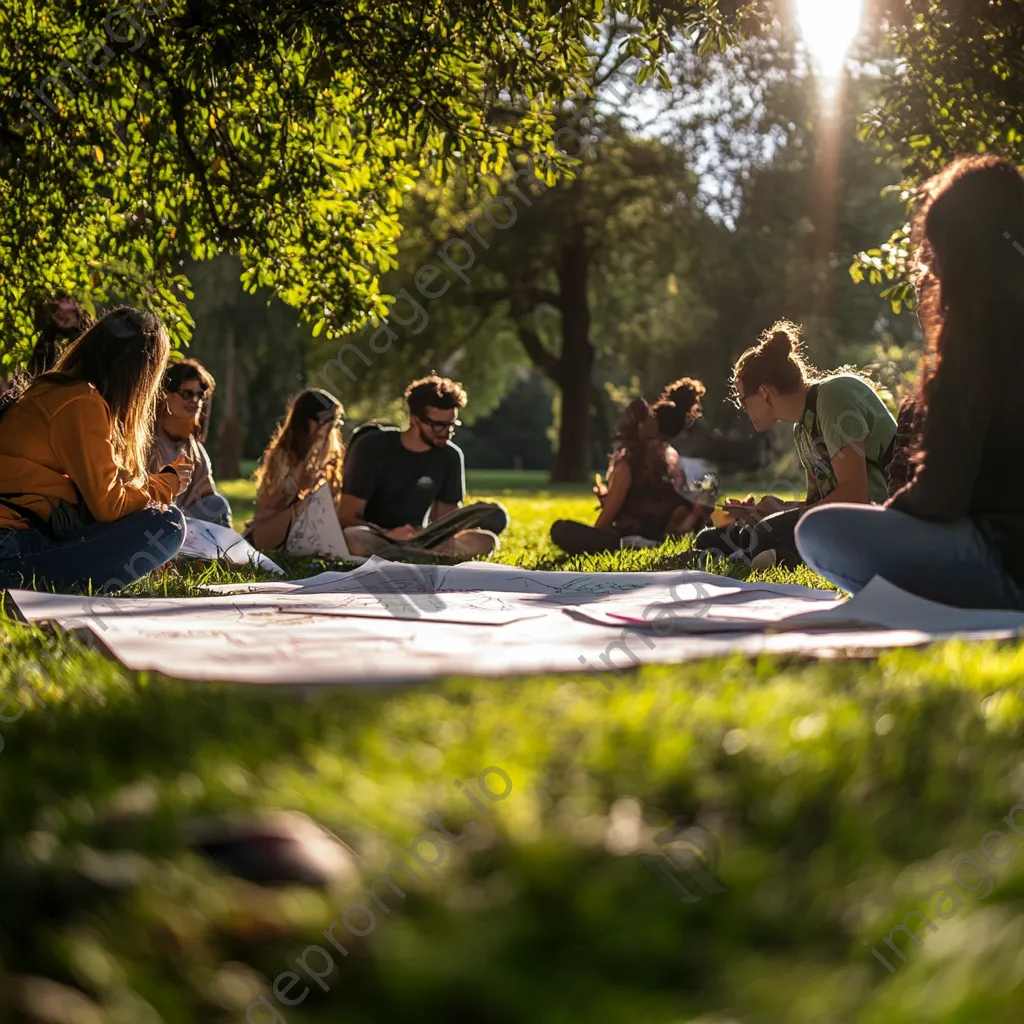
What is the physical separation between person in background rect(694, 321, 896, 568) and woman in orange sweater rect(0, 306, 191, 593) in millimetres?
2869

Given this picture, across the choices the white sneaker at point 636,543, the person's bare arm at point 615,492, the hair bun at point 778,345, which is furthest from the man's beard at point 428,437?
the hair bun at point 778,345

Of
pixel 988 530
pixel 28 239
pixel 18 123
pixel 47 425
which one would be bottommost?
pixel 988 530

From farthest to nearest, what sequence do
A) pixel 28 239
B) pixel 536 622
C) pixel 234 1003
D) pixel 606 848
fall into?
1. pixel 28 239
2. pixel 536 622
3. pixel 606 848
4. pixel 234 1003

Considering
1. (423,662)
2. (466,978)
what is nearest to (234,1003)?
(466,978)

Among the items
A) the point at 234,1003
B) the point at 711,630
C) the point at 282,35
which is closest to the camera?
the point at 234,1003

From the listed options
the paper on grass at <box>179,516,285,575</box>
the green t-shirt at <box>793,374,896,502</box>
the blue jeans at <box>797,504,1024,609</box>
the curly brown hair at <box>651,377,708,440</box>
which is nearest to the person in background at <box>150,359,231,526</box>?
the paper on grass at <box>179,516,285,575</box>

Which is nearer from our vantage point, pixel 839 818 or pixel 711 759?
pixel 839 818

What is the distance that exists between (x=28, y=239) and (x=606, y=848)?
6.85m

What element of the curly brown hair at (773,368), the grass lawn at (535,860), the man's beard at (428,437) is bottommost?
the grass lawn at (535,860)

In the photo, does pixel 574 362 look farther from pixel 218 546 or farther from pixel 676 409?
pixel 218 546

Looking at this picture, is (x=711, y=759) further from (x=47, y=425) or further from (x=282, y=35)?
(x=282, y=35)

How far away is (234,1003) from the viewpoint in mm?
1233

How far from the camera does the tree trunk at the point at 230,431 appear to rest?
26516 mm

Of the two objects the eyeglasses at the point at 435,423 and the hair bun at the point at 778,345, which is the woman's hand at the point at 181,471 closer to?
the eyeglasses at the point at 435,423
